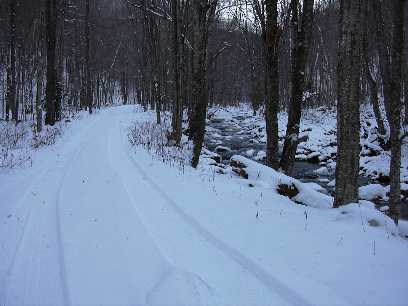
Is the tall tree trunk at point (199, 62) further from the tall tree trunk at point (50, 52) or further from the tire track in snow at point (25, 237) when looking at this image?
the tall tree trunk at point (50, 52)

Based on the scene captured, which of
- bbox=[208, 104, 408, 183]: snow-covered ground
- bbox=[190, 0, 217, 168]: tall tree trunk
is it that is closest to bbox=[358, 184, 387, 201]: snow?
bbox=[208, 104, 408, 183]: snow-covered ground

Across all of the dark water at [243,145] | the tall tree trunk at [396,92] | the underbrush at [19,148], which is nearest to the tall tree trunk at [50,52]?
the underbrush at [19,148]

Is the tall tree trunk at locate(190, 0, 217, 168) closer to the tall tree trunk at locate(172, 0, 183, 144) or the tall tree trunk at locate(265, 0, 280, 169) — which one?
the tall tree trunk at locate(265, 0, 280, 169)

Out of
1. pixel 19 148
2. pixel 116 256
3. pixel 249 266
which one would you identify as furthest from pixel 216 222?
pixel 19 148

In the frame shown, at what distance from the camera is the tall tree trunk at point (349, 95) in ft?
17.1

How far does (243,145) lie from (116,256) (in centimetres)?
1574

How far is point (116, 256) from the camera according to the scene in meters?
4.12

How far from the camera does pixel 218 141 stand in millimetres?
20438

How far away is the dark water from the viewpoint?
39.1 ft

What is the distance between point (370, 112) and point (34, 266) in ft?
67.2

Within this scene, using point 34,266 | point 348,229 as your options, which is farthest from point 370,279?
point 34,266

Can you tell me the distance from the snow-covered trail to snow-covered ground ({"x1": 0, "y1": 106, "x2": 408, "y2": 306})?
0.01 meters

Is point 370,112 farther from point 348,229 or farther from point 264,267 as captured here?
point 264,267

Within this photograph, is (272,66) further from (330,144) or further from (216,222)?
(330,144)
